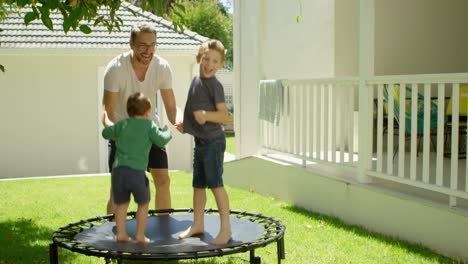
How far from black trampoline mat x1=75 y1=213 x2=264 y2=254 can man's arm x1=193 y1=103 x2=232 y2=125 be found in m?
0.84

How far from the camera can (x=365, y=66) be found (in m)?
6.86

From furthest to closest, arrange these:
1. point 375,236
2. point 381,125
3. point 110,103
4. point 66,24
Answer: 1. point 381,125
2. point 375,236
3. point 110,103
4. point 66,24

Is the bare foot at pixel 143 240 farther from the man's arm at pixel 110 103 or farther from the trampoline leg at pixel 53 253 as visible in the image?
the man's arm at pixel 110 103

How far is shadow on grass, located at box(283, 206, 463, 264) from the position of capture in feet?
18.2

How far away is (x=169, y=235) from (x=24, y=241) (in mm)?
2139

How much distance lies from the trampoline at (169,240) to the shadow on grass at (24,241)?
0.76m

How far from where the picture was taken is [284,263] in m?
5.45

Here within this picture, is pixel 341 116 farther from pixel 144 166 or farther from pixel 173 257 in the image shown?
pixel 173 257

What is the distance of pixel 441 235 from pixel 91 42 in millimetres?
10636

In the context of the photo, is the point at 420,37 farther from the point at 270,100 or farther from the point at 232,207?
the point at 232,207

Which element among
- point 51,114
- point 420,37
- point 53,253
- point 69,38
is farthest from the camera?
point 51,114

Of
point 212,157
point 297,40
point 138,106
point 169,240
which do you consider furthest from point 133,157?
point 297,40

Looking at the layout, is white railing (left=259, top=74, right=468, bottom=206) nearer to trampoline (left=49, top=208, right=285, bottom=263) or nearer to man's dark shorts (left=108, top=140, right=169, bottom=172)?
trampoline (left=49, top=208, right=285, bottom=263)

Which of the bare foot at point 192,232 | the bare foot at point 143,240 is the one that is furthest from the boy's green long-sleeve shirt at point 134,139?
the bare foot at point 192,232
